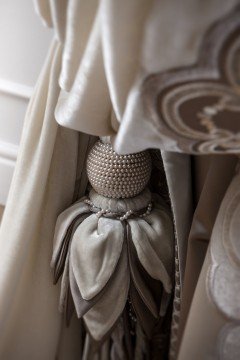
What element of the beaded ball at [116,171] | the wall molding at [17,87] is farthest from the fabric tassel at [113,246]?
the wall molding at [17,87]

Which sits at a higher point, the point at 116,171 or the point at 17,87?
the point at 17,87

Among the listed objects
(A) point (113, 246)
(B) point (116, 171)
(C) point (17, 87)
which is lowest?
(A) point (113, 246)

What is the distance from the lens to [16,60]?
82 centimetres

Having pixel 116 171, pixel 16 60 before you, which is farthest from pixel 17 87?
pixel 116 171

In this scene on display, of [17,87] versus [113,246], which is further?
[17,87]

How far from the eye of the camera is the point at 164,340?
798 mm

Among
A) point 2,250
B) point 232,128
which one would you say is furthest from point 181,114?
point 2,250

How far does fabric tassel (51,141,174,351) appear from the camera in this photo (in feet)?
2.05

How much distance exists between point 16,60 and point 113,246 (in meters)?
0.44

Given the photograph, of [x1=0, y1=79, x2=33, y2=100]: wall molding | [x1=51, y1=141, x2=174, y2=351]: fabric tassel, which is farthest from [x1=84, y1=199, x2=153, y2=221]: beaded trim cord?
[x1=0, y1=79, x2=33, y2=100]: wall molding

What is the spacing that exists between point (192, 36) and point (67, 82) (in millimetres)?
168

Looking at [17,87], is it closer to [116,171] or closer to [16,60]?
[16,60]

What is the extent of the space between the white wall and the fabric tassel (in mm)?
291

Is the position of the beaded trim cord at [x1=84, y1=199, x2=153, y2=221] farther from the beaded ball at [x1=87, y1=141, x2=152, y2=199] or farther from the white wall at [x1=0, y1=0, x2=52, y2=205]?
the white wall at [x1=0, y1=0, x2=52, y2=205]
